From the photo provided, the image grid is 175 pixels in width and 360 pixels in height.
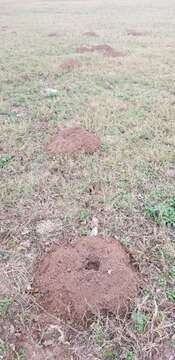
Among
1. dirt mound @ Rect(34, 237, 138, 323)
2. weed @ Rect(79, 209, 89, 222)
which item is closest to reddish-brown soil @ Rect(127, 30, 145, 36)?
weed @ Rect(79, 209, 89, 222)

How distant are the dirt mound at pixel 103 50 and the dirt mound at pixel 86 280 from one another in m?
6.33

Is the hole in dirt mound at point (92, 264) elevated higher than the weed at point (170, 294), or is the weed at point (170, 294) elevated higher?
the hole in dirt mound at point (92, 264)

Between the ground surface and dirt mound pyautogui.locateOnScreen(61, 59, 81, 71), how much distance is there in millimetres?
41

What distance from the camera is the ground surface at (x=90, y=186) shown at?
2.18 meters

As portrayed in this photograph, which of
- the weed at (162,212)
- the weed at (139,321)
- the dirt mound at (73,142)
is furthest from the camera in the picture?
the dirt mound at (73,142)

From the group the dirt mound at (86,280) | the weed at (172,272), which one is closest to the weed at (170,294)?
the weed at (172,272)

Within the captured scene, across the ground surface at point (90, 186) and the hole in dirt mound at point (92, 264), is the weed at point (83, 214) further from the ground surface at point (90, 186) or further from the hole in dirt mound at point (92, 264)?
the hole in dirt mound at point (92, 264)

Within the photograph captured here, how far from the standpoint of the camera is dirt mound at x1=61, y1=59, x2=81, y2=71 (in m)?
7.15

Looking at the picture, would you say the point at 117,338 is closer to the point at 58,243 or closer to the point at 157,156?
the point at 58,243

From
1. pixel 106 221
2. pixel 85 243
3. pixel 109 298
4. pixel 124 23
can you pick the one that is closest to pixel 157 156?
pixel 106 221

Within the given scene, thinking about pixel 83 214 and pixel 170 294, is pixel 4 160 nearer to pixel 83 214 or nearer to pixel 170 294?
pixel 83 214

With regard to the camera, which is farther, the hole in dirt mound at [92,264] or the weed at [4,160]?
the weed at [4,160]

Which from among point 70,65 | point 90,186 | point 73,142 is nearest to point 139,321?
point 90,186

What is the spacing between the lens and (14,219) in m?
3.15
